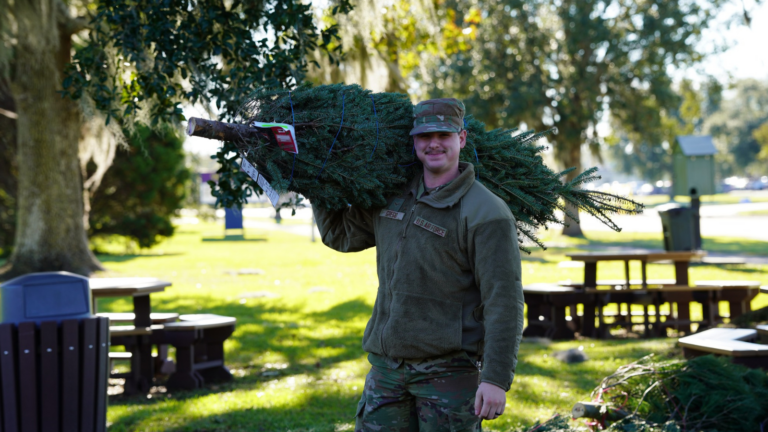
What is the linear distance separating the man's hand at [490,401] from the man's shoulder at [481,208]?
60 cm

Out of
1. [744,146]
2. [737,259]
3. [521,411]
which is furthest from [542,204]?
[744,146]

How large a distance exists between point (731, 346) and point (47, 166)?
10.8 metres

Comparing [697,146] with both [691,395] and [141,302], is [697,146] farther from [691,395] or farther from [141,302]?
[141,302]

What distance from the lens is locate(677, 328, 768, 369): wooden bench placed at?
197 inches

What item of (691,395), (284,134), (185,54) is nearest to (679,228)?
(691,395)

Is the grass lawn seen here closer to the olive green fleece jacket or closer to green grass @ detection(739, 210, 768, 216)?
→ the olive green fleece jacket

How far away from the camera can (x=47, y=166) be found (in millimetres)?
12344

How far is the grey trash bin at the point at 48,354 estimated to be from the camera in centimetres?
385

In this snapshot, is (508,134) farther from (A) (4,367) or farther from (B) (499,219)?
(A) (4,367)

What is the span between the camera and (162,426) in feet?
16.9

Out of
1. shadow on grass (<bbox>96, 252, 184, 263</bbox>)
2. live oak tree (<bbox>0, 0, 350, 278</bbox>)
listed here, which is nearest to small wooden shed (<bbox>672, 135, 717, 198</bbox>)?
live oak tree (<bbox>0, 0, 350, 278</bbox>)

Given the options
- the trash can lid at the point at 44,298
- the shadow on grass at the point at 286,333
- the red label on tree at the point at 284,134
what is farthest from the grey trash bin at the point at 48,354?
the shadow on grass at the point at 286,333

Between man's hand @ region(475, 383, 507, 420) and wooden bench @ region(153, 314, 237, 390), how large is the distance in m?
4.04

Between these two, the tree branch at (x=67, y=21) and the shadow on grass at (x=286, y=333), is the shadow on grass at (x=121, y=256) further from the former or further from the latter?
the tree branch at (x=67, y=21)
